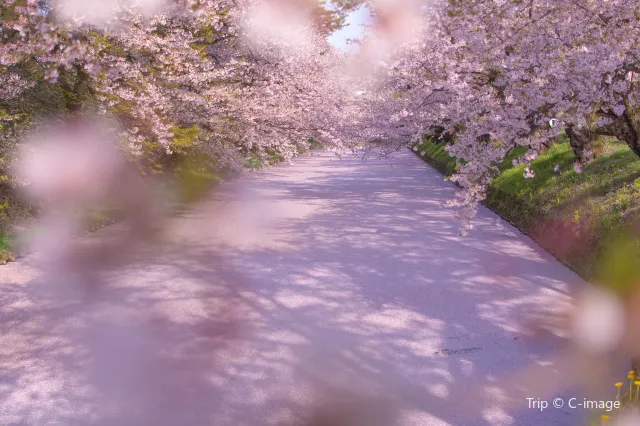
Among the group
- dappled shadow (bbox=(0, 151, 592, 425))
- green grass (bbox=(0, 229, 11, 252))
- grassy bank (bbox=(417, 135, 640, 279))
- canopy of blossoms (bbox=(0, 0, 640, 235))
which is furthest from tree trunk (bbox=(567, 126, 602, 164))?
green grass (bbox=(0, 229, 11, 252))

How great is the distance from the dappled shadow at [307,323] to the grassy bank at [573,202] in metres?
0.45

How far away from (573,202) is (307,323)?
305 inches

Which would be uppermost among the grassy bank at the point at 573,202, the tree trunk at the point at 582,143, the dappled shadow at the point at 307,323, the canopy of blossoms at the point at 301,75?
the canopy of blossoms at the point at 301,75

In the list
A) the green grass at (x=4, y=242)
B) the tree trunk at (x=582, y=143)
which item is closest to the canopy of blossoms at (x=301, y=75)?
the tree trunk at (x=582, y=143)

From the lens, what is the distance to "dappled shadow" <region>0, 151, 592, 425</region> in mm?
5840

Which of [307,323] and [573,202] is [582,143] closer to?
[573,202]

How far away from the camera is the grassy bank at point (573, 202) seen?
10.8m

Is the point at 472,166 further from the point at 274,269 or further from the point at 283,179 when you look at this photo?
the point at 283,179

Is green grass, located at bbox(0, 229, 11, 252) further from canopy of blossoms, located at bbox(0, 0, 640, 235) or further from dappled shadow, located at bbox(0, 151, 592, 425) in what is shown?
canopy of blossoms, located at bbox(0, 0, 640, 235)

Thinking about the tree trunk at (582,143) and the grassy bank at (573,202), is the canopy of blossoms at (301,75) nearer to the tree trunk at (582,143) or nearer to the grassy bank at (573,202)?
the tree trunk at (582,143)

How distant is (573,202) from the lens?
526 inches

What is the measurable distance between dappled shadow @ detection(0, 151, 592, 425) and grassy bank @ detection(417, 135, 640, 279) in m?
0.45

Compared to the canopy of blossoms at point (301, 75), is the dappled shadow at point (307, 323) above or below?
below

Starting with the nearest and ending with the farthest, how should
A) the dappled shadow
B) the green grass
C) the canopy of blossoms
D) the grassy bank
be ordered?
1. the dappled shadow
2. the canopy of blossoms
3. the grassy bank
4. the green grass
